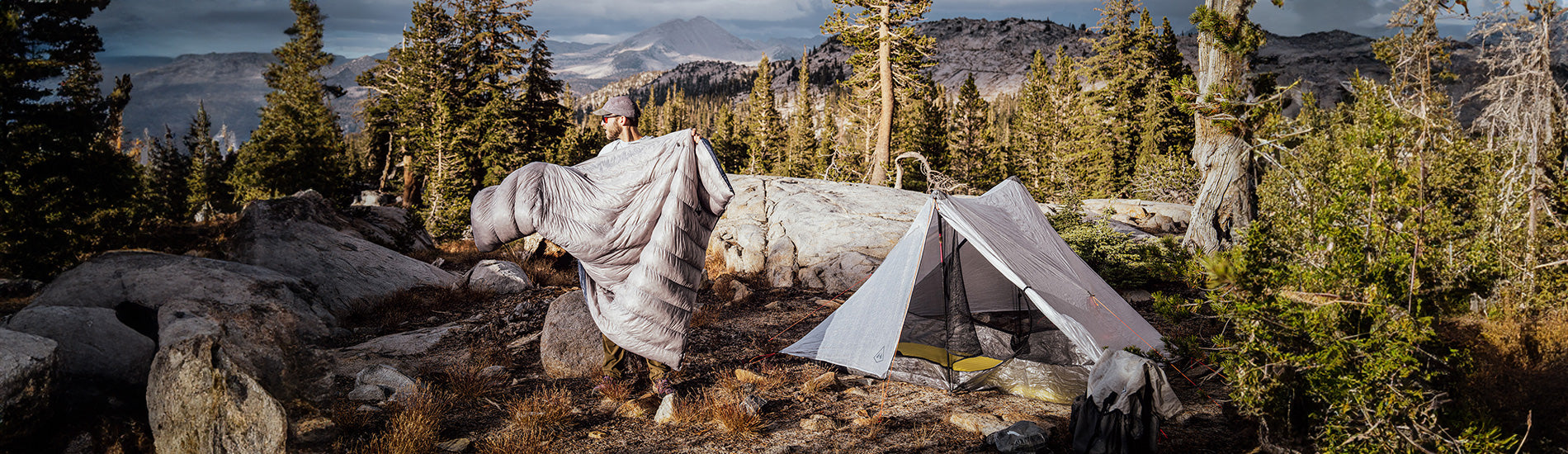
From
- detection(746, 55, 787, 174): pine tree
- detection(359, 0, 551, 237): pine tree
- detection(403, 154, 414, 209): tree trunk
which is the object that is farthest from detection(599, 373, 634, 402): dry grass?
detection(746, 55, 787, 174): pine tree

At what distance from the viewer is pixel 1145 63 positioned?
95.3 feet

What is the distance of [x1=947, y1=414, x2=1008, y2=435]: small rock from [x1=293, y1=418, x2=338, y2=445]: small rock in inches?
194

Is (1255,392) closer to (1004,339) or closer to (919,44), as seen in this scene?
(1004,339)

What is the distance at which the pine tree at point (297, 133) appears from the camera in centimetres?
2716

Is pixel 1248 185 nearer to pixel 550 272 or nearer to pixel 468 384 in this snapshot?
pixel 468 384

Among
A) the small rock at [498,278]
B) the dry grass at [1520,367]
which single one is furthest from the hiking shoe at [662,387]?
the dry grass at [1520,367]

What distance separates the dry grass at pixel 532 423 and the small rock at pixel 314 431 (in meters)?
1.05

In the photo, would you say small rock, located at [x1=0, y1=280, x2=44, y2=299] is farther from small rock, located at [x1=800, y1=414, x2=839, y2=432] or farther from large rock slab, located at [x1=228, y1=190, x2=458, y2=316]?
small rock, located at [x1=800, y1=414, x2=839, y2=432]

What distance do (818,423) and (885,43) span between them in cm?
1691

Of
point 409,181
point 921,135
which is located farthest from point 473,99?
point 921,135

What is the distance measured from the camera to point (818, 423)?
5488mm

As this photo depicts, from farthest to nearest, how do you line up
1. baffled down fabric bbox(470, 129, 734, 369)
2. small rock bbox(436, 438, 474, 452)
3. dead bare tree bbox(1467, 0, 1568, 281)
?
dead bare tree bbox(1467, 0, 1568, 281)
baffled down fabric bbox(470, 129, 734, 369)
small rock bbox(436, 438, 474, 452)

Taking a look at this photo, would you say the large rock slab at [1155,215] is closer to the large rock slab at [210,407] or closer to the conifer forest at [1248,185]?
the conifer forest at [1248,185]

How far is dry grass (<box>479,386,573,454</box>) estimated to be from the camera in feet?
15.7
